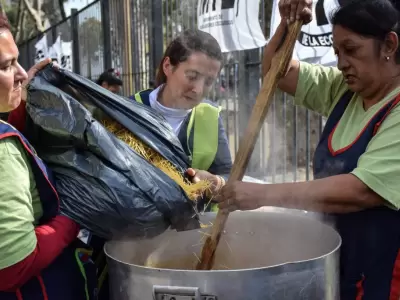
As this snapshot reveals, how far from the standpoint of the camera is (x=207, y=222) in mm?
1575

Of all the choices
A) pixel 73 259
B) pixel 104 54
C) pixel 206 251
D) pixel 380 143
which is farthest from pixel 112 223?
pixel 104 54

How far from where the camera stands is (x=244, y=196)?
135 cm

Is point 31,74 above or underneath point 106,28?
above

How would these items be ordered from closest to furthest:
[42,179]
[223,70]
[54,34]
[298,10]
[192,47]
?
[42,179]
[298,10]
[192,47]
[223,70]
[54,34]

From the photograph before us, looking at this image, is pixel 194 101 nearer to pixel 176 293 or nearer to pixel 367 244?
pixel 367 244

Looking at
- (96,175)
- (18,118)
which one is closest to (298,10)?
(96,175)

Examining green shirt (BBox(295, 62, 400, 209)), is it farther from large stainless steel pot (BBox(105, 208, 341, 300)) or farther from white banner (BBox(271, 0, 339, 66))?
white banner (BBox(271, 0, 339, 66))

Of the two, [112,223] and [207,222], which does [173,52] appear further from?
[112,223]

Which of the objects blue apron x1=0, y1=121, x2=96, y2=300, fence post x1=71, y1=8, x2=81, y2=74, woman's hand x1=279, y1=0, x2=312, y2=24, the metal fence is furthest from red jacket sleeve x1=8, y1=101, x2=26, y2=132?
fence post x1=71, y1=8, x2=81, y2=74

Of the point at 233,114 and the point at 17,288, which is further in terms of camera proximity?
the point at 233,114

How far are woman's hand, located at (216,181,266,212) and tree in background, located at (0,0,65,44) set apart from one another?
14.3 meters

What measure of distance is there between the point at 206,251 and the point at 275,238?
262mm

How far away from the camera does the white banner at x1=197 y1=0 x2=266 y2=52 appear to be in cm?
387

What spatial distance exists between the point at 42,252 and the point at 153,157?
0.41 metres
